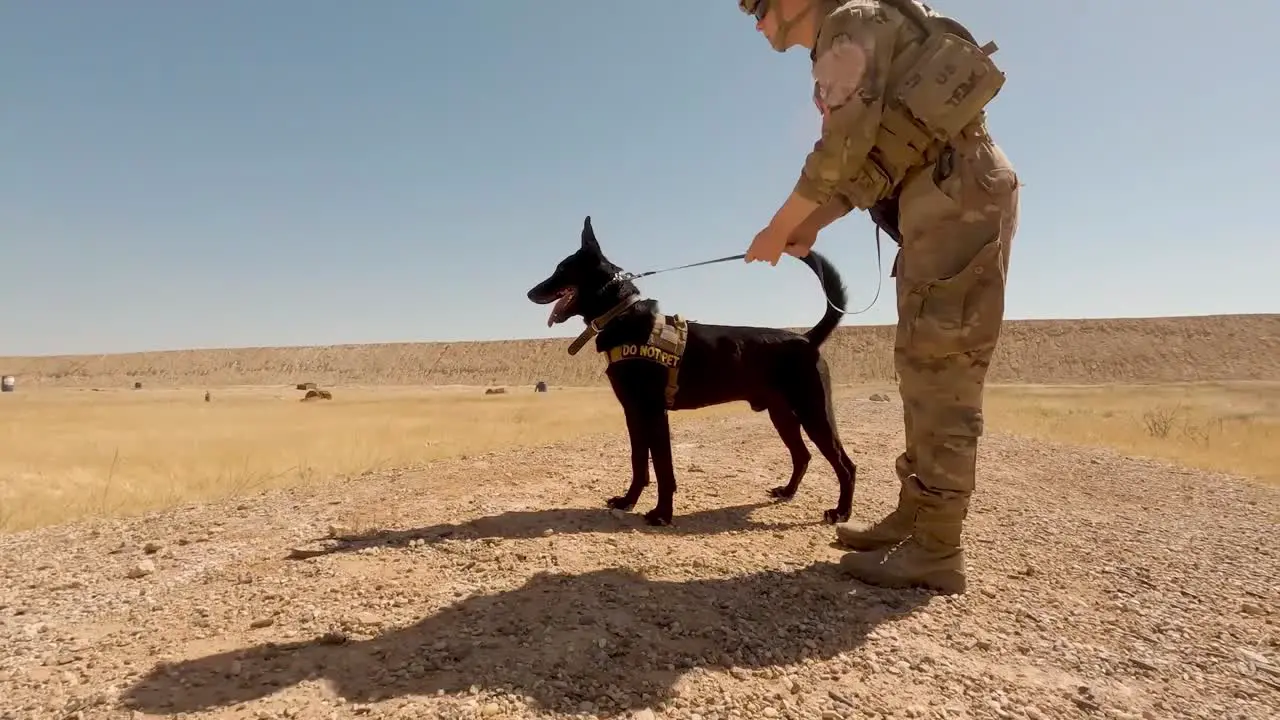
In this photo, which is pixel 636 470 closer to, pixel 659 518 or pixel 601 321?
pixel 659 518

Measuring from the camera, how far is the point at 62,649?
2.36m

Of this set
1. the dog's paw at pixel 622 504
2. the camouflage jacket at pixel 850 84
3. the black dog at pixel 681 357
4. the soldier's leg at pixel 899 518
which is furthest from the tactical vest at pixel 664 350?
the camouflage jacket at pixel 850 84

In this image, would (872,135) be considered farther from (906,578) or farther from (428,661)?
(428,661)

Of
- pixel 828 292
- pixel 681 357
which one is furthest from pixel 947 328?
pixel 681 357

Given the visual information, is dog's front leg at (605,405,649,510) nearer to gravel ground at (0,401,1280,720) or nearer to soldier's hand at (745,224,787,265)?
gravel ground at (0,401,1280,720)

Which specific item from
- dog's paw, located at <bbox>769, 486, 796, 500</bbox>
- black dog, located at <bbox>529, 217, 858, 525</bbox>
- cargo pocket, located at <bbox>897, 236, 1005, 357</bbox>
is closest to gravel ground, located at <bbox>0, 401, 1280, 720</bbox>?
dog's paw, located at <bbox>769, 486, 796, 500</bbox>

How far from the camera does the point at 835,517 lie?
4.48 meters

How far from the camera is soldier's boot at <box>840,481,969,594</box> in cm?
293

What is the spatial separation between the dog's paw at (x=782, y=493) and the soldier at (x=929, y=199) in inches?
82.3

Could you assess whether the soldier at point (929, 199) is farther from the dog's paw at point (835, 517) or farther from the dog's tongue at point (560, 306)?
the dog's tongue at point (560, 306)

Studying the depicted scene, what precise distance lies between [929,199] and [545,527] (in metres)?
2.81

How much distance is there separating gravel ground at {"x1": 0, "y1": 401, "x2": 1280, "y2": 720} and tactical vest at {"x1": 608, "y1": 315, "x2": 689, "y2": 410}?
3.27 feet

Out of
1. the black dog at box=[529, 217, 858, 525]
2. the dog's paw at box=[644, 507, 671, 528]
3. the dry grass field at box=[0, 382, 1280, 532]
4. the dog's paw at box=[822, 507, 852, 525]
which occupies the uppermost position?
the black dog at box=[529, 217, 858, 525]

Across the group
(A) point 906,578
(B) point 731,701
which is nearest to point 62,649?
(B) point 731,701
